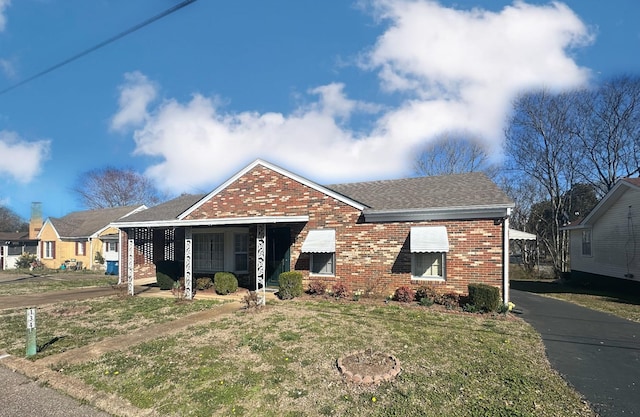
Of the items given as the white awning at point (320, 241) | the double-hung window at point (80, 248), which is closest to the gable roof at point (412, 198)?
the white awning at point (320, 241)

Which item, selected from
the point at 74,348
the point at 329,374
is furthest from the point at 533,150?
the point at 74,348

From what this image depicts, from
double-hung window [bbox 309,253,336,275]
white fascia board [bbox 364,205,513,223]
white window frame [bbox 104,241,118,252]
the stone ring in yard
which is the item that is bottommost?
the stone ring in yard

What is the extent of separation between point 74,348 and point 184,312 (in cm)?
355

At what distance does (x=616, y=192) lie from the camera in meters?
16.8

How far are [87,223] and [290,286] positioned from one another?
2950 centimetres

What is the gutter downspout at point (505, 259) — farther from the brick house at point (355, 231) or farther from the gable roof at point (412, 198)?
the gable roof at point (412, 198)

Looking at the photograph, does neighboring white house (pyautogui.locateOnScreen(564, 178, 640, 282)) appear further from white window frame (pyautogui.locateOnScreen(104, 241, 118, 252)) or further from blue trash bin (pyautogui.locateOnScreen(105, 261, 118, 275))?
white window frame (pyautogui.locateOnScreen(104, 241, 118, 252))

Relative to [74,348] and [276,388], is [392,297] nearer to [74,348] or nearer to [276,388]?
[276,388]

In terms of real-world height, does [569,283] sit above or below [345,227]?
below

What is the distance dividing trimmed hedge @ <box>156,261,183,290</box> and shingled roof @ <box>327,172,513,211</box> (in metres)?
8.29

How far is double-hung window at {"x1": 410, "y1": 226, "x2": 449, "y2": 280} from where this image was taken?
35.9ft

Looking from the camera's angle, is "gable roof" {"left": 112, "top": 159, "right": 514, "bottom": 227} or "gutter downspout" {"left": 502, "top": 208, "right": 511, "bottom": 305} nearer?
"gutter downspout" {"left": 502, "top": 208, "right": 511, "bottom": 305}

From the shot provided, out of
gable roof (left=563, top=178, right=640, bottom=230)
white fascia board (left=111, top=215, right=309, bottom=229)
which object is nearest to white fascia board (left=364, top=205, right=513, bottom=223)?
white fascia board (left=111, top=215, right=309, bottom=229)

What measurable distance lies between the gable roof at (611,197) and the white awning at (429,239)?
1036 centimetres
